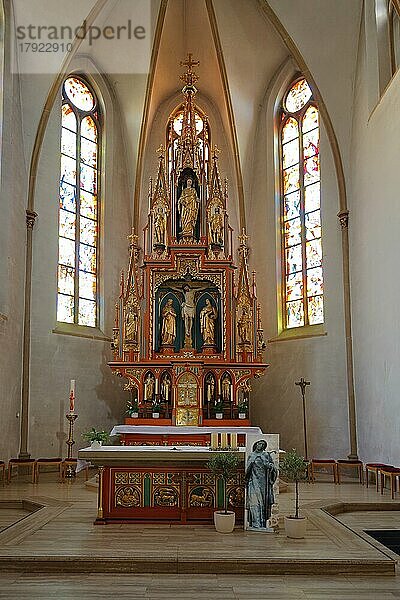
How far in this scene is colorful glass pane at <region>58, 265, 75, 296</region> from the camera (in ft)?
56.7

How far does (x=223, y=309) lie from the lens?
55.3 feet

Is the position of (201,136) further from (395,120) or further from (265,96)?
(395,120)

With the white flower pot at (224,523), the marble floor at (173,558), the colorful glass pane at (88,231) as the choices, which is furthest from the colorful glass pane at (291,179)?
the white flower pot at (224,523)

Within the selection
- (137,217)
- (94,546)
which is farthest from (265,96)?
(94,546)

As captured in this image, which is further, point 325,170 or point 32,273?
point 325,170

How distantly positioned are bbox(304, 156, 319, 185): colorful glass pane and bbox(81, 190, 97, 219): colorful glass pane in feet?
17.7

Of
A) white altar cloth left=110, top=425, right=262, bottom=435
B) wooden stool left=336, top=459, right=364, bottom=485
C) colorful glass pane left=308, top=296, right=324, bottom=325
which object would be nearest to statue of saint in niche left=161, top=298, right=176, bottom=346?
white altar cloth left=110, top=425, right=262, bottom=435

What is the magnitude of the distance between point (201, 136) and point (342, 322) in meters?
5.70

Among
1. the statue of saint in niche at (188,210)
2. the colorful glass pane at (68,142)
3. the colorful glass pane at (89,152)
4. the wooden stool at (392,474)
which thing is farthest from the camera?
the colorful glass pane at (89,152)

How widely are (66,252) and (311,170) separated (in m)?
6.41

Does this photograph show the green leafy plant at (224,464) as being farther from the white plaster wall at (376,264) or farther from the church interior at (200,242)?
the white plaster wall at (376,264)

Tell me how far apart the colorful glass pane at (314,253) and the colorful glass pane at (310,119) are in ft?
9.82

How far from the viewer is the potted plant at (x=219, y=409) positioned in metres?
16.0

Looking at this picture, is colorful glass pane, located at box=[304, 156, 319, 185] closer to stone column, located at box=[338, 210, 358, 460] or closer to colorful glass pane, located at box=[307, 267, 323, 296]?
stone column, located at box=[338, 210, 358, 460]
